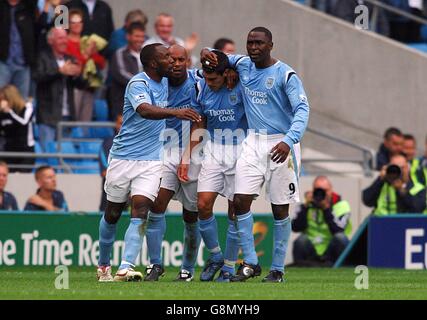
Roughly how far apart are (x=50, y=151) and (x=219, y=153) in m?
7.20

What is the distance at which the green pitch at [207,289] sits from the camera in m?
11.6

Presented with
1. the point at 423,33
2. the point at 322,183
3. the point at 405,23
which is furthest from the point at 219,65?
the point at 423,33

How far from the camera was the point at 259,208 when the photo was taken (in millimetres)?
21312

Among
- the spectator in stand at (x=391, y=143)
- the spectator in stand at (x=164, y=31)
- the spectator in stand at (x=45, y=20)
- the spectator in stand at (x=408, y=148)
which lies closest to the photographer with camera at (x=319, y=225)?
the spectator in stand at (x=408, y=148)

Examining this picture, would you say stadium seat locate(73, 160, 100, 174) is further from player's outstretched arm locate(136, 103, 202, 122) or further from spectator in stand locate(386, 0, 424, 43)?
player's outstretched arm locate(136, 103, 202, 122)

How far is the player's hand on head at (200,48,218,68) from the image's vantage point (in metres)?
13.9

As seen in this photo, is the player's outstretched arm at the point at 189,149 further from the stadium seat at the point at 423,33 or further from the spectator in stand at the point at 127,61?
the stadium seat at the point at 423,33

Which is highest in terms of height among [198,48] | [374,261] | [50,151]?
[198,48]

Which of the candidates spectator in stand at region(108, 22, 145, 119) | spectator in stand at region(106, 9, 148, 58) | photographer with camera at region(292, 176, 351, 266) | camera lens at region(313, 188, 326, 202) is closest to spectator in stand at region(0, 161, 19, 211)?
spectator in stand at region(108, 22, 145, 119)

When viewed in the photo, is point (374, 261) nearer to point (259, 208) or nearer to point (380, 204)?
point (380, 204)

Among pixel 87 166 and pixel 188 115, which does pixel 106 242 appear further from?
pixel 87 166

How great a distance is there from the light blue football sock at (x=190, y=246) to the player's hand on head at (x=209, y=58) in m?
1.73

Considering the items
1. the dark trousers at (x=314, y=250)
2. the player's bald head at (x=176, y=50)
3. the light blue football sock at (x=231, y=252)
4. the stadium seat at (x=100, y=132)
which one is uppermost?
the player's bald head at (x=176, y=50)

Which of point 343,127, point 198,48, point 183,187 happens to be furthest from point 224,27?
point 183,187
